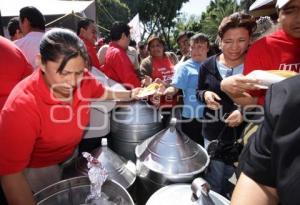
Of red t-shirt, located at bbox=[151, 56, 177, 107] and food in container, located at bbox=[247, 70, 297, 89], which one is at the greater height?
food in container, located at bbox=[247, 70, 297, 89]

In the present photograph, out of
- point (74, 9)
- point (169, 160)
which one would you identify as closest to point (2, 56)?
point (169, 160)

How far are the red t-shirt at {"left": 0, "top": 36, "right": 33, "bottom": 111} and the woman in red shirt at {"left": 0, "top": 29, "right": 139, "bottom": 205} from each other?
44cm

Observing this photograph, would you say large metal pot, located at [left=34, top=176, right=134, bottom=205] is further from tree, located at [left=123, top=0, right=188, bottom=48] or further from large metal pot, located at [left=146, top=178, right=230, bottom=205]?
tree, located at [left=123, top=0, right=188, bottom=48]

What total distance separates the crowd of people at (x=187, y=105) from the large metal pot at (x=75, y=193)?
0.10 meters

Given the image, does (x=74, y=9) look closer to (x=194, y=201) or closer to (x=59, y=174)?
(x=59, y=174)

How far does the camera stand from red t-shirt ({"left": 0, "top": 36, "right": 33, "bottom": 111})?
62.6 inches

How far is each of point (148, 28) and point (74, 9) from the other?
20.0 metres

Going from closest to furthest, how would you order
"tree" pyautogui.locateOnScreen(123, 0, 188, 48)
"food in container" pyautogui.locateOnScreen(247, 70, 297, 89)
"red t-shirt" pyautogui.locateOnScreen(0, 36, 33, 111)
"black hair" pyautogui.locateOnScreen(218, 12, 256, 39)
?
1. "food in container" pyautogui.locateOnScreen(247, 70, 297, 89)
2. "red t-shirt" pyautogui.locateOnScreen(0, 36, 33, 111)
3. "black hair" pyautogui.locateOnScreen(218, 12, 256, 39)
4. "tree" pyautogui.locateOnScreen(123, 0, 188, 48)

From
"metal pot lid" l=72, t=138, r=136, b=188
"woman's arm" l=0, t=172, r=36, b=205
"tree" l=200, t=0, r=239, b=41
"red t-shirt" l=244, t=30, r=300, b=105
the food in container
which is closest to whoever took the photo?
the food in container

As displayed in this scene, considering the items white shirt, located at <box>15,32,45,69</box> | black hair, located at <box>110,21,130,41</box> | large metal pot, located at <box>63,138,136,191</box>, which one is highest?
black hair, located at <box>110,21,130,41</box>

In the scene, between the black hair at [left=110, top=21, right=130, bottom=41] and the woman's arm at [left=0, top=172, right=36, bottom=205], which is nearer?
the woman's arm at [left=0, top=172, right=36, bottom=205]

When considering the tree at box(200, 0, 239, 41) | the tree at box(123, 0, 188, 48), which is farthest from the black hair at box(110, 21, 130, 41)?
the tree at box(123, 0, 188, 48)

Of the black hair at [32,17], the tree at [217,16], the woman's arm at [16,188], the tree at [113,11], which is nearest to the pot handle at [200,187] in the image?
the woman's arm at [16,188]

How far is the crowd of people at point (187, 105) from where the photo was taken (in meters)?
0.57
